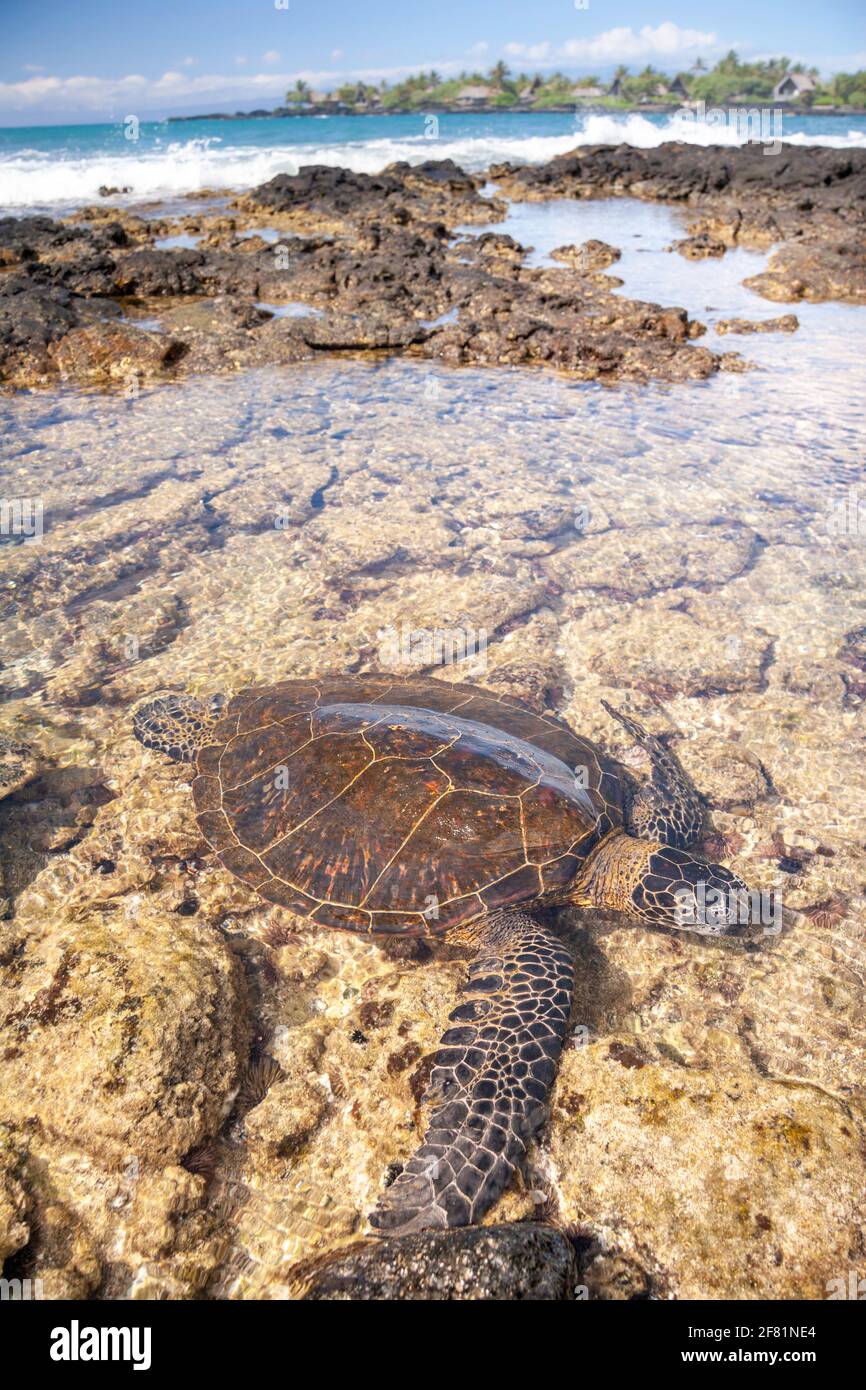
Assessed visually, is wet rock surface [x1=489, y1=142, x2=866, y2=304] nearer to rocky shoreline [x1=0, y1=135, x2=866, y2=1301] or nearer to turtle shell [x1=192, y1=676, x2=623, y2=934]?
rocky shoreline [x1=0, y1=135, x2=866, y2=1301]

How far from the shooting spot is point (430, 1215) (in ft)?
9.78

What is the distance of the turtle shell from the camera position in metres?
4.24

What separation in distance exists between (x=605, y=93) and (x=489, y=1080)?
16139cm

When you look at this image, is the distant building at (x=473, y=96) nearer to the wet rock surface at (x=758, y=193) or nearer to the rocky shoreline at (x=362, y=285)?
the wet rock surface at (x=758, y=193)

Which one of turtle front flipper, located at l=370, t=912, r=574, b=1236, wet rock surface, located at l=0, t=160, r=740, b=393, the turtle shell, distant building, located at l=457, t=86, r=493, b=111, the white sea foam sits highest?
distant building, located at l=457, t=86, r=493, b=111

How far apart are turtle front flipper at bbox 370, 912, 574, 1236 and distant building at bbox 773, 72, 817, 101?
148350 millimetres

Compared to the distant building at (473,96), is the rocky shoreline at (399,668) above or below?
below

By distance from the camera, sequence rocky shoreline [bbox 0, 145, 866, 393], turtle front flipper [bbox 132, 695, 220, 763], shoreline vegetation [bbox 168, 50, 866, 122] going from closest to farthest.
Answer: turtle front flipper [bbox 132, 695, 220, 763]
rocky shoreline [bbox 0, 145, 866, 393]
shoreline vegetation [bbox 168, 50, 866, 122]

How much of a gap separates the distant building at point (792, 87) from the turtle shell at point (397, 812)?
147 m

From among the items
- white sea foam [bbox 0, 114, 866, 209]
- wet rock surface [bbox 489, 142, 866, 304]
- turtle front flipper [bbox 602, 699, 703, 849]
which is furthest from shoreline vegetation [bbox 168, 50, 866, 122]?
turtle front flipper [bbox 602, 699, 703, 849]

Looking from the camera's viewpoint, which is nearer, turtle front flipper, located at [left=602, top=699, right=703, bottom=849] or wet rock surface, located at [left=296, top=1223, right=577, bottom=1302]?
wet rock surface, located at [left=296, top=1223, right=577, bottom=1302]

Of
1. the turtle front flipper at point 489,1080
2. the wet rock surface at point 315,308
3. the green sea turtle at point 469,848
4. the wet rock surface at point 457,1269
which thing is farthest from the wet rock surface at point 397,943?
the wet rock surface at point 315,308

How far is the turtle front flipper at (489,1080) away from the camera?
3031 mm
